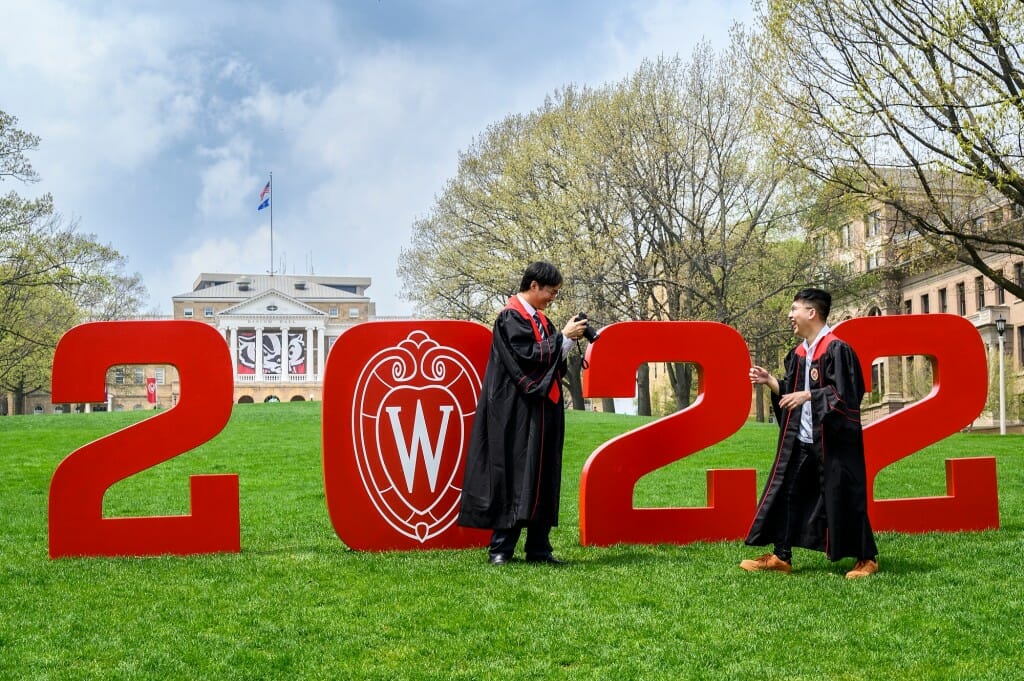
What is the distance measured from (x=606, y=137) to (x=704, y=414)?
22331 mm

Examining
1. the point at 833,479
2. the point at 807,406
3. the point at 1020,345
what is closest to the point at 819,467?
the point at 833,479

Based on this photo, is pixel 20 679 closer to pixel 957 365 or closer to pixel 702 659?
pixel 702 659

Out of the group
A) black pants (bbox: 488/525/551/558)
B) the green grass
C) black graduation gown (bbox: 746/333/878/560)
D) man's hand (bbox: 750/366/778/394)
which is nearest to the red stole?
black pants (bbox: 488/525/551/558)

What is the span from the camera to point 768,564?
6.85 metres

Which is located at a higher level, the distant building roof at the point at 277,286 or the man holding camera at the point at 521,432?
the distant building roof at the point at 277,286

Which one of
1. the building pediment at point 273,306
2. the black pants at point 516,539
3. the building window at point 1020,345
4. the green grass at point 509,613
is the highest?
the building pediment at point 273,306

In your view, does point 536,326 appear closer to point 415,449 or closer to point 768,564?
point 415,449

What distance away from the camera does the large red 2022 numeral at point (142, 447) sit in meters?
7.60

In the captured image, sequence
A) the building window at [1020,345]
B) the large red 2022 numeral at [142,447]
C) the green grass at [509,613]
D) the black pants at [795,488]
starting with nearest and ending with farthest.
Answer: the green grass at [509,613]
the black pants at [795,488]
the large red 2022 numeral at [142,447]
the building window at [1020,345]

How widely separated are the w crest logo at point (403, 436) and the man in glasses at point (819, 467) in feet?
7.50

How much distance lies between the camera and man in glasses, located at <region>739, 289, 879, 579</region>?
677cm

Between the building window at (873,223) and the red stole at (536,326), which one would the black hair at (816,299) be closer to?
the red stole at (536,326)

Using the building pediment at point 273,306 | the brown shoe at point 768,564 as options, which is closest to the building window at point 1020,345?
the brown shoe at point 768,564

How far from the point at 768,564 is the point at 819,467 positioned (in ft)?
2.35
